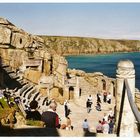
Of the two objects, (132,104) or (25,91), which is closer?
(132,104)

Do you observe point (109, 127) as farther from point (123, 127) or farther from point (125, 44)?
point (125, 44)

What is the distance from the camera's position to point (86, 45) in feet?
440

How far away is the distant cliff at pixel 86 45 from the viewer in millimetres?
123075

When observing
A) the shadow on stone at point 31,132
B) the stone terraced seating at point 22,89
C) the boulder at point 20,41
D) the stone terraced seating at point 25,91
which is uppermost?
the boulder at point 20,41

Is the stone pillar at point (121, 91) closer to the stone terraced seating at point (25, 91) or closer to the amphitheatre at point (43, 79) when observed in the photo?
the amphitheatre at point (43, 79)

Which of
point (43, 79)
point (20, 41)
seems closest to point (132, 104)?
point (43, 79)

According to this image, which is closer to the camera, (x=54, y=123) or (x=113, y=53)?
(x=54, y=123)

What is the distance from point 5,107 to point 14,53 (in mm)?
15856

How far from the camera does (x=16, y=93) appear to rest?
61.9 ft

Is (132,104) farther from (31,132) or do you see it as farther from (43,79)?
Answer: (43,79)

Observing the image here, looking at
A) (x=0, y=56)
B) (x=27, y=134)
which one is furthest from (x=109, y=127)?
(x=0, y=56)

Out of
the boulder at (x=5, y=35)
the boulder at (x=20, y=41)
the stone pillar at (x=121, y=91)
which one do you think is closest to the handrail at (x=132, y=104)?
the stone pillar at (x=121, y=91)

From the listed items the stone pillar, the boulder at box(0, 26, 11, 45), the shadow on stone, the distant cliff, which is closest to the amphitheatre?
the boulder at box(0, 26, 11, 45)

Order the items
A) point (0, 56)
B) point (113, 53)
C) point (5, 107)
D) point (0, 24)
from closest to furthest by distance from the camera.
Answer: point (5, 107) → point (0, 56) → point (0, 24) → point (113, 53)
